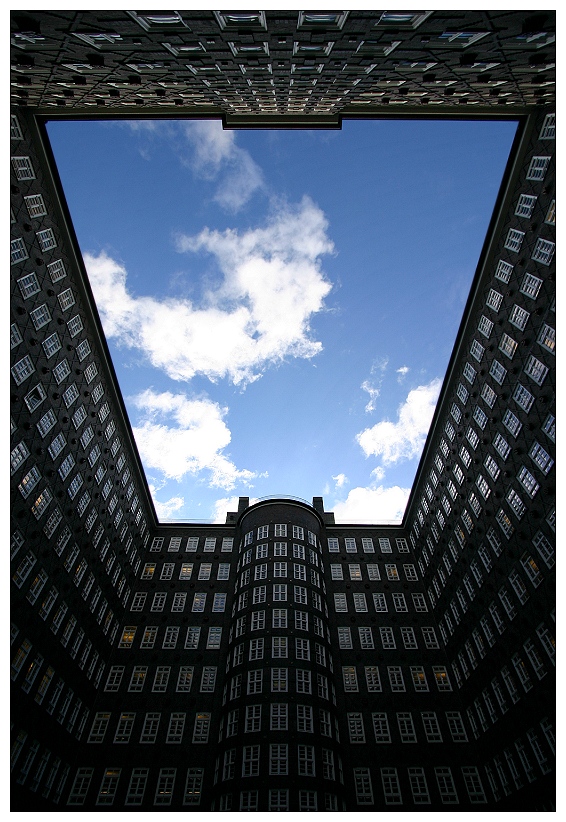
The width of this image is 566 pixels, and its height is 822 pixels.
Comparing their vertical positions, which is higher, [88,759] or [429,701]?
[429,701]

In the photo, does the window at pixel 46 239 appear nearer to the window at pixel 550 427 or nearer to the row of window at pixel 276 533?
the row of window at pixel 276 533

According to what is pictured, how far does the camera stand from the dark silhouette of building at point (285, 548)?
2966 cm

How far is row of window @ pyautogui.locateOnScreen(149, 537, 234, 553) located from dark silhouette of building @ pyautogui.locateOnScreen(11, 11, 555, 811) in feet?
18.4

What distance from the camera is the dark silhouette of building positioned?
97.3 ft

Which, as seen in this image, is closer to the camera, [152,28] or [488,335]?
[152,28]

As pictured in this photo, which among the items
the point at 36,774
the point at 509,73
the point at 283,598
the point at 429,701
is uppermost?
the point at 509,73

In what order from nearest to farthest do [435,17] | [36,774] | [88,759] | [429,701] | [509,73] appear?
[435,17], [509,73], [36,774], [88,759], [429,701]

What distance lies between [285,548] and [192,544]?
51.2 ft

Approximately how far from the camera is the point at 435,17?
25.0 m

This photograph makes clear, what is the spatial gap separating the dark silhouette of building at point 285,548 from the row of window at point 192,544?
562cm

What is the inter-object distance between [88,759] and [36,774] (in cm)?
808

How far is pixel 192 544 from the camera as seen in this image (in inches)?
2466

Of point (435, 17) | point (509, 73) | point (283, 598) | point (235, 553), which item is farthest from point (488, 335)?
point (235, 553)

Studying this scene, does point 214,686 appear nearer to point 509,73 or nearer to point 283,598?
point 283,598
